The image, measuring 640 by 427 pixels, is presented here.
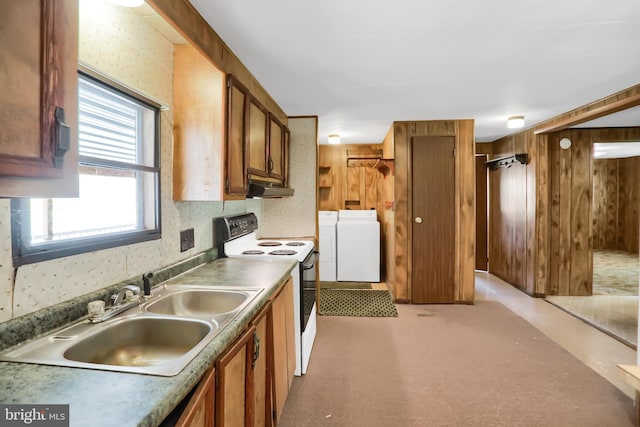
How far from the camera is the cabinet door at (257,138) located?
2277 mm

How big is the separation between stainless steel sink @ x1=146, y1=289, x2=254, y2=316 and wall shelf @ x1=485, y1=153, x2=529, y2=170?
4266mm

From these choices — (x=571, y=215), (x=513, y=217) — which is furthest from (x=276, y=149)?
(x=571, y=215)

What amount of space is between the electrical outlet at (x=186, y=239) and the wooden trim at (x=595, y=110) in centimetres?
353

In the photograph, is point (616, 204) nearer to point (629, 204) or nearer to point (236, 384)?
point (629, 204)

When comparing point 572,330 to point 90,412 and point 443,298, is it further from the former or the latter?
point 90,412

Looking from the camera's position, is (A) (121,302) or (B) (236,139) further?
(B) (236,139)

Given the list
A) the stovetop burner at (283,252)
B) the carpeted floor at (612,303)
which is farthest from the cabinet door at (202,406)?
the carpeted floor at (612,303)

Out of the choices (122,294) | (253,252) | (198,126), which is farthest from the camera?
(253,252)

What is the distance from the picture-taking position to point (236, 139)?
6.47 feet

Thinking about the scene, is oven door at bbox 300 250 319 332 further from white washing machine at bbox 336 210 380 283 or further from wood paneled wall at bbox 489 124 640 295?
wood paneled wall at bbox 489 124 640 295

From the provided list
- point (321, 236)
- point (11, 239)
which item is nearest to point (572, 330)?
point (321, 236)

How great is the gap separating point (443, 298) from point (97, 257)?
3.71 meters

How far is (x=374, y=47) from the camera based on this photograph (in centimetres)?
202

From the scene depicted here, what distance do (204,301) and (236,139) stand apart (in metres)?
0.94
